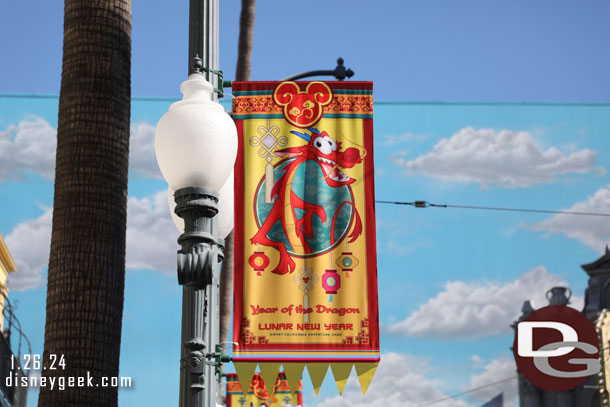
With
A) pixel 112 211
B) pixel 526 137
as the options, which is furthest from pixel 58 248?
pixel 526 137

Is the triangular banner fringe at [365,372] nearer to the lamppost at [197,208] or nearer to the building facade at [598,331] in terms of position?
the lamppost at [197,208]

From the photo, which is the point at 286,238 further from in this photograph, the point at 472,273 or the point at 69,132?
the point at 472,273

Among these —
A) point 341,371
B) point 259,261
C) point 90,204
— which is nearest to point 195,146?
point 90,204

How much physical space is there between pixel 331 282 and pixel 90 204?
86.9 inches

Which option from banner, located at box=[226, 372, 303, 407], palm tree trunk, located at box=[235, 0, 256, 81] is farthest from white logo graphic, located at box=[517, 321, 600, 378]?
palm tree trunk, located at box=[235, 0, 256, 81]

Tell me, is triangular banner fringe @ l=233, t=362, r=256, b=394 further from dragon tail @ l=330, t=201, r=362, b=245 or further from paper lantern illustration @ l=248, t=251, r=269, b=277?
dragon tail @ l=330, t=201, r=362, b=245

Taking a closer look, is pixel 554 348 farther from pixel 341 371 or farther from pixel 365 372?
pixel 341 371

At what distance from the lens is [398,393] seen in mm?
44094

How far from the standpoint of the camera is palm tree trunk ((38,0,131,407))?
739 centimetres

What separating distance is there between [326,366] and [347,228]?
124cm

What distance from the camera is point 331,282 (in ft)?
27.3

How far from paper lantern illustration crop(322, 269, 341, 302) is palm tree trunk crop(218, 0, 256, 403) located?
1252 cm

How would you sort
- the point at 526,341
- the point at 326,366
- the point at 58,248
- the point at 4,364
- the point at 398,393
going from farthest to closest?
the point at 398,393
the point at 526,341
the point at 4,364
the point at 326,366
the point at 58,248

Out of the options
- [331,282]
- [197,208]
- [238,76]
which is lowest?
[197,208]
